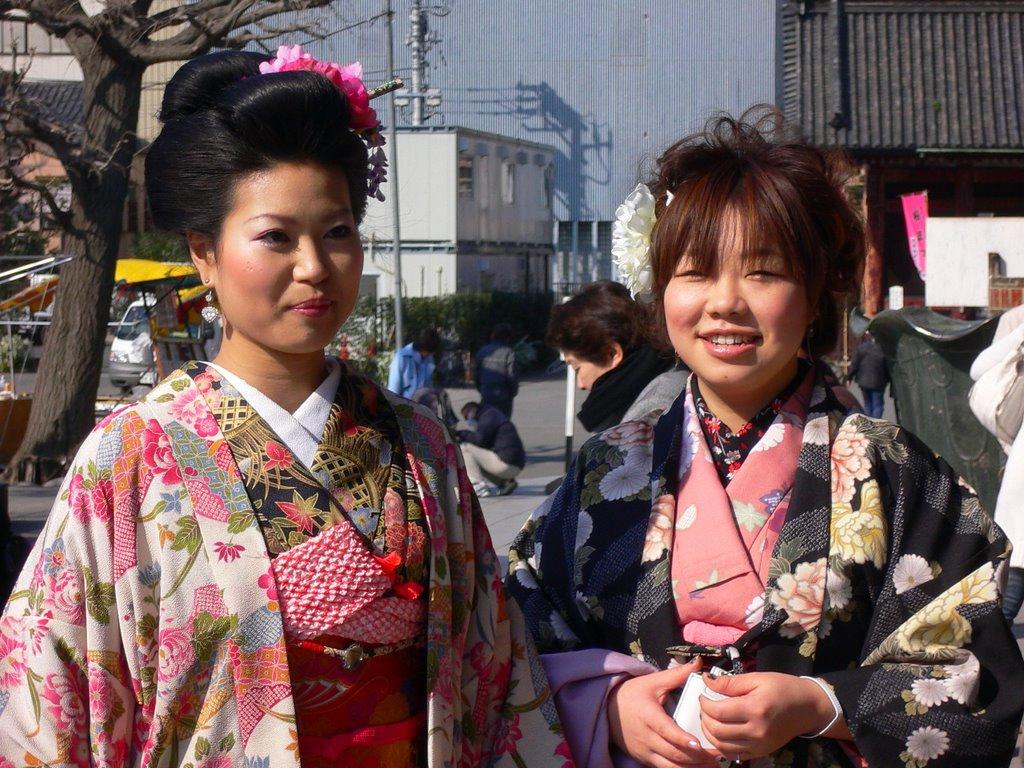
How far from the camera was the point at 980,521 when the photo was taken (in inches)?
80.7

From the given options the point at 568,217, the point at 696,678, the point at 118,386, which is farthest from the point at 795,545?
the point at 568,217

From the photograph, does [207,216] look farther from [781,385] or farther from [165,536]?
[781,385]

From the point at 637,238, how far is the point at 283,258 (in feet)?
2.40

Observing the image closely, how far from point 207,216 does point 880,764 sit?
4.35ft

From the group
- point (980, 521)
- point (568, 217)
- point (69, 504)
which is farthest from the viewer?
point (568, 217)

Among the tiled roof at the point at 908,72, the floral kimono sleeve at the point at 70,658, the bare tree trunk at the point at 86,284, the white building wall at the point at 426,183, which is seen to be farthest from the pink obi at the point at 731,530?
the white building wall at the point at 426,183

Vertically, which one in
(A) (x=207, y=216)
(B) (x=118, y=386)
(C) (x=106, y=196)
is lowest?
(B) (x=118, y=386)

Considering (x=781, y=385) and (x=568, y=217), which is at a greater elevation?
(x=568, y=217)

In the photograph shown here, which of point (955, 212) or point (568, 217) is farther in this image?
point (568, 217)

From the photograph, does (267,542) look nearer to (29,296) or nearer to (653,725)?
(653,725)

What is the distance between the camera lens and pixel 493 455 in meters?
9.81

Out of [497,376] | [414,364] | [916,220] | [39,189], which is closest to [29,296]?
[414,364]

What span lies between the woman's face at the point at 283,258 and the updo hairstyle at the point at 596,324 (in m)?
2.13

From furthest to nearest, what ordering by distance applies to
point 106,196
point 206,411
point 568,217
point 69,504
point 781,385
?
point 568,217 < point 106,196 < point 781,385 < point 206,411 < point 69,504
